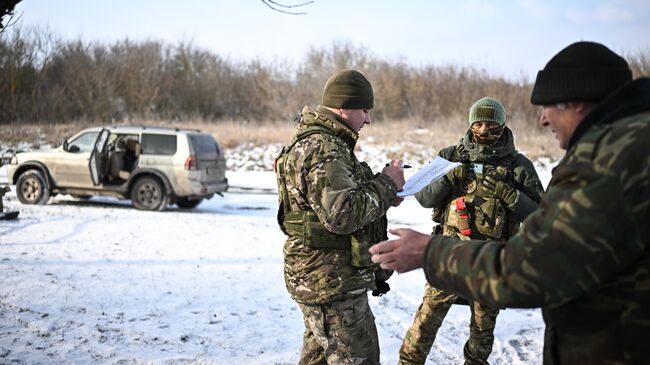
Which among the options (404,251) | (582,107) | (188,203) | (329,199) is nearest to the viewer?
(582,107)

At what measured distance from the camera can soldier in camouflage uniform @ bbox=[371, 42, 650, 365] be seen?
1.55 meters

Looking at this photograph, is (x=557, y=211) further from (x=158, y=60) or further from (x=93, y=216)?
(x=158, y=60)

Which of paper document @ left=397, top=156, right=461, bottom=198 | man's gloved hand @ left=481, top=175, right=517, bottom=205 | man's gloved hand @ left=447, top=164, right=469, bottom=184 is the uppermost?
paper document @ left=397, top=156, right=461, bottom=198

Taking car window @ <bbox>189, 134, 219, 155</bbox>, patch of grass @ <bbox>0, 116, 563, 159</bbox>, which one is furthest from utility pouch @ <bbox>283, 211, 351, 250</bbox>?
patch of grass @ <bbox>0, 116, 563, 159</bbox>

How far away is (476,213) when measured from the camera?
423cm

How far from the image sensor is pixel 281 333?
524 centimetres

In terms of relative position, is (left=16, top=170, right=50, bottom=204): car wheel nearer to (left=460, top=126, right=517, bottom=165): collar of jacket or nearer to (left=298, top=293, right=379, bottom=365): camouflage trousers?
(left=460, top=126, right=517, bottom=165): collar of jacket

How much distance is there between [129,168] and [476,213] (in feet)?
34.9

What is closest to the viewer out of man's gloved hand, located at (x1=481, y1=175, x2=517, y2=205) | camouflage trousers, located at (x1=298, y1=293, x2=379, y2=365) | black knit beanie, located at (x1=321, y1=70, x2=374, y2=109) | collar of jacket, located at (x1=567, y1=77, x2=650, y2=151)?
collar of jacket, located at (x1=567, y1=77, x2=650, y2=151)

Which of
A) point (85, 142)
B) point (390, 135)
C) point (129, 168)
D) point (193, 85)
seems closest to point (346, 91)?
point (129, 168)

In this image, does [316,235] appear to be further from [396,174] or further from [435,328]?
[435,328]

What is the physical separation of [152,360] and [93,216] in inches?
282

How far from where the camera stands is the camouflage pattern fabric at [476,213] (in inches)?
165

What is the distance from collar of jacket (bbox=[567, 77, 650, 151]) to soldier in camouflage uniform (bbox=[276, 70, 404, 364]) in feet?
4.31
